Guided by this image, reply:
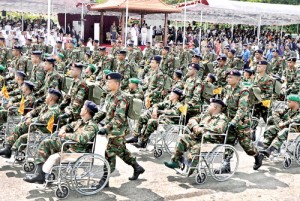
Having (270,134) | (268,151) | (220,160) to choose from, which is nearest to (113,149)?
(220,160)

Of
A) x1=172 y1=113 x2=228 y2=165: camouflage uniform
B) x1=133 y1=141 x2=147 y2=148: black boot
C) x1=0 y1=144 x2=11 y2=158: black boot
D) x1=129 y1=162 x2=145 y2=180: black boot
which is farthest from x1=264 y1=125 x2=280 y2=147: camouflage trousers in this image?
x1=0 y1=144 x2=11 y2=158: black boot

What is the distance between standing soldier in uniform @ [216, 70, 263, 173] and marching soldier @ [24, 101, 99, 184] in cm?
225

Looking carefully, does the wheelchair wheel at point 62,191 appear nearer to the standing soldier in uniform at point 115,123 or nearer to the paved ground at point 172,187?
the paved ground at point 172,187

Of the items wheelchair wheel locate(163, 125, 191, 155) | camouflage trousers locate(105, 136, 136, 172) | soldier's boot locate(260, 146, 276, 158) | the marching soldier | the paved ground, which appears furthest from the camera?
wheelchair wheel locate(163, 125, 191, 155)

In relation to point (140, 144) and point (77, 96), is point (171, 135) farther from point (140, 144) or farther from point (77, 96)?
point (77, 96)

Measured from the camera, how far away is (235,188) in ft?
21.2

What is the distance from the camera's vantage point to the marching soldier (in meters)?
5.70

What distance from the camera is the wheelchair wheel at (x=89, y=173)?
5.64m

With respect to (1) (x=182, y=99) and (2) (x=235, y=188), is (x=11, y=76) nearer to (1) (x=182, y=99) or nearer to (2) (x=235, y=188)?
(1) (x=182, y=99)

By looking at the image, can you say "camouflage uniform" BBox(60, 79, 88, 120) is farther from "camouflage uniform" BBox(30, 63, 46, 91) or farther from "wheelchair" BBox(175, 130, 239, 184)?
"wheelchair" BBox(175, 130, 239, 184)

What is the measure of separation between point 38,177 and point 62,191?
1.24ft

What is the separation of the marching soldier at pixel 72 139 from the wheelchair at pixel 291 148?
3.41 m

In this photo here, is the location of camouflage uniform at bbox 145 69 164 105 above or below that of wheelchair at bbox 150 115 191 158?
above

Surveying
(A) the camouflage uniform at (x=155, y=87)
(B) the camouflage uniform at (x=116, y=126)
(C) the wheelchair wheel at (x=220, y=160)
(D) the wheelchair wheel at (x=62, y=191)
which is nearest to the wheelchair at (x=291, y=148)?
(C) the wheelchair wheel at (x=220, y=160)
